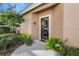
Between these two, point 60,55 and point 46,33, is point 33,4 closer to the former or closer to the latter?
point 46,33

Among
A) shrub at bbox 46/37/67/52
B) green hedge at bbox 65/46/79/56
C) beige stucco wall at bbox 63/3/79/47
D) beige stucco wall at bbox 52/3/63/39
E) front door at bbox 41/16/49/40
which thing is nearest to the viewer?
green hedge at bbox 65/46/79/56

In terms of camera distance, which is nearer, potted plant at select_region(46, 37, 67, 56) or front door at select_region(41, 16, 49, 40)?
potted plant at select_region(46, 37, 67, 56)

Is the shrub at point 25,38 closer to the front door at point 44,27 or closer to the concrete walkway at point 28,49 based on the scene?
the concrete walkway at point 28,49

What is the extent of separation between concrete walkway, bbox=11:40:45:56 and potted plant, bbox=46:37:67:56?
0.24 m

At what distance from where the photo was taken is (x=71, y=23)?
274 inches

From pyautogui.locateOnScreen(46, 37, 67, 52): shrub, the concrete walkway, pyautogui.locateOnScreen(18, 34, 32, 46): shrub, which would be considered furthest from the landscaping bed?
pyautogui.locateOnScreen(46, 37, 67, 52): shrub

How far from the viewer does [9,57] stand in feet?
21.9

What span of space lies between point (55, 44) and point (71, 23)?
37.8 inches

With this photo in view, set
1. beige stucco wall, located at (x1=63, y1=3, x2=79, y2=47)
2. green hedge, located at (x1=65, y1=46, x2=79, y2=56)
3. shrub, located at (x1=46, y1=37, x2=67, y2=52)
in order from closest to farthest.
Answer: green hedge, located at (x1=65, y1=46, x2=79, y2=56)
shrub, located at (x1=46, y1=37, x2=67, y2=52)
beige stucco wall, located at (x1=63, y1=3, x2=79, y2=47)

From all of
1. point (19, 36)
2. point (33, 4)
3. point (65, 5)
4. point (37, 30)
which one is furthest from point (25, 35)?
point (65, 5)

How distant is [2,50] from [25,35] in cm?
97

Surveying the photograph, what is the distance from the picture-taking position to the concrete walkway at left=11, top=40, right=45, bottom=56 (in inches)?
266

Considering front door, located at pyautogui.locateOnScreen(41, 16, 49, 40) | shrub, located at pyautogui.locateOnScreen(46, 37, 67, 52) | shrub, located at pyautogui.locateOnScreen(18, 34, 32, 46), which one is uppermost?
front door, located at pyautogui.locateOnScreen(41, 16, 49, 40)

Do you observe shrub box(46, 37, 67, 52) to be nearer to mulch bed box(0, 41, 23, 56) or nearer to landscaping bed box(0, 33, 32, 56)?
landscaping bed box(0, 33, 32, 56)
